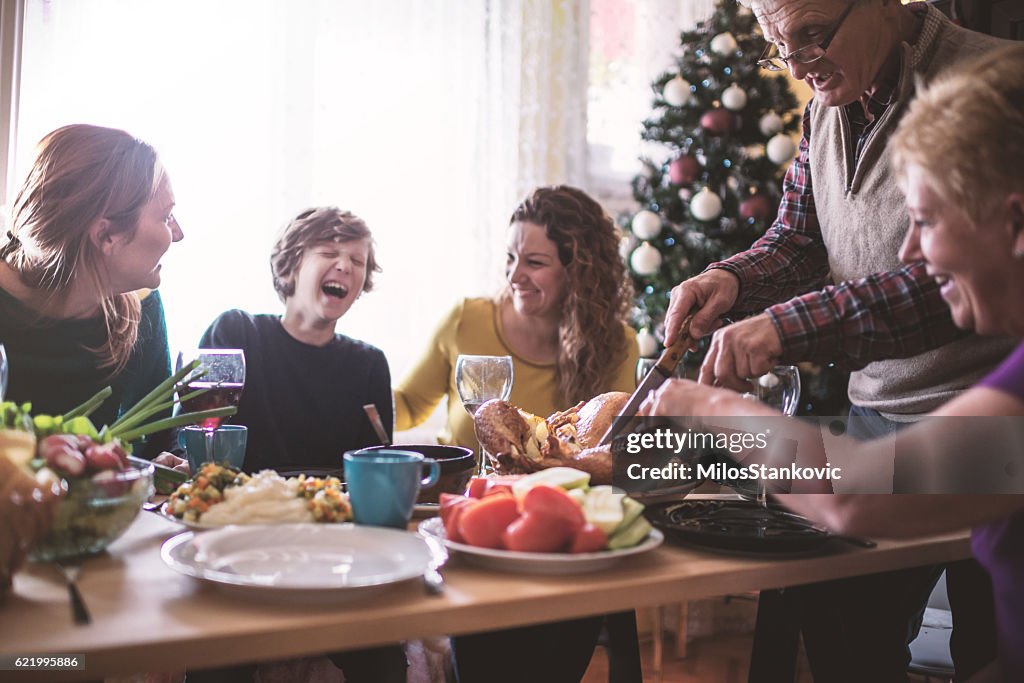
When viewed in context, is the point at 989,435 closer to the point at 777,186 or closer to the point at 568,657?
the point at 568,657

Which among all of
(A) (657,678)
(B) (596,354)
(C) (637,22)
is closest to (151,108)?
(B) (596,354)

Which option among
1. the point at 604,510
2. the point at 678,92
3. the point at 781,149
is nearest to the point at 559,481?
the point at 604,510

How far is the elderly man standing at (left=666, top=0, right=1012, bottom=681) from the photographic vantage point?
1.26 m

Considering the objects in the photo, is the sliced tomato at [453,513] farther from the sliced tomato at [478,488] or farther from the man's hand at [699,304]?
the man's hand at [699,304]

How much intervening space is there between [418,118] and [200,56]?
3.01ft

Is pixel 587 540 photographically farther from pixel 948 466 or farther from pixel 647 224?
pixel 647 224

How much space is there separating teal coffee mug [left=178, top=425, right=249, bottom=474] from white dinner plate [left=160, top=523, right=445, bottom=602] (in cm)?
29

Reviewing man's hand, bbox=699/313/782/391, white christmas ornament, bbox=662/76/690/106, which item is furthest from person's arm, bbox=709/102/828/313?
white christmas ornament, bbox=662/76/690/106

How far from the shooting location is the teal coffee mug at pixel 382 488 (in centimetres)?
100

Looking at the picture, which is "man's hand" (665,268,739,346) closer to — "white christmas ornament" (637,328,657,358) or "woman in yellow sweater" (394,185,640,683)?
"woman in yellow sweater" (394,185,640,683)

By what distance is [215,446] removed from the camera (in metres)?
1.27

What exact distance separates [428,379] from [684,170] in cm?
179

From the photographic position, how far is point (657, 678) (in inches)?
108

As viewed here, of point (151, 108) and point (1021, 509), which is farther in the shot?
point (151, 108)
